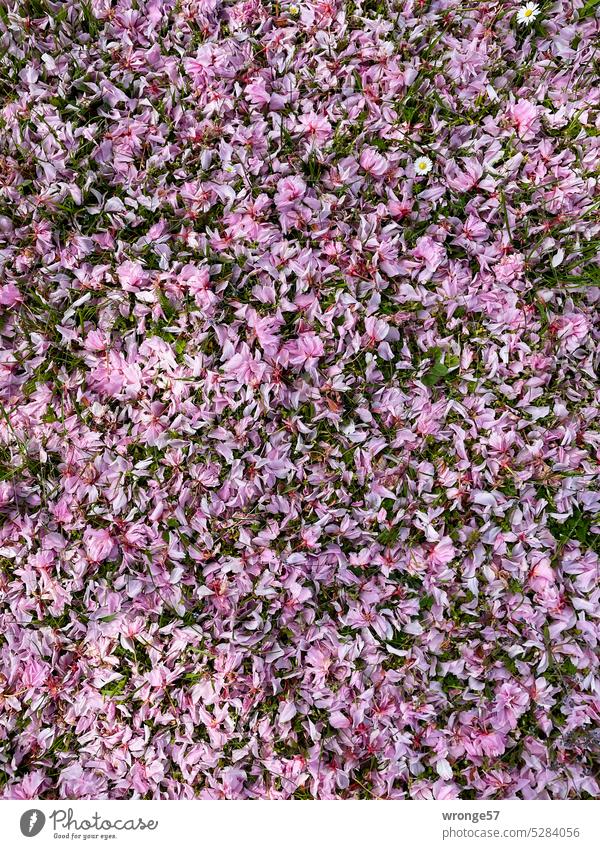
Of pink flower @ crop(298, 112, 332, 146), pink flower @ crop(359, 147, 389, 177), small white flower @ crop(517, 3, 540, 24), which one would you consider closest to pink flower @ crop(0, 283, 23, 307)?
pink flower @ crop(298, 112, 332, 146)

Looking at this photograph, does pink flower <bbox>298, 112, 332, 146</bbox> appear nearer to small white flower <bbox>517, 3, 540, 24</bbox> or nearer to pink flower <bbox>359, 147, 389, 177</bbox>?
pink flower <bbox>359, 147, 389, 177</bbox>

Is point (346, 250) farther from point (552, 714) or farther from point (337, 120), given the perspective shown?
point (552, 714)

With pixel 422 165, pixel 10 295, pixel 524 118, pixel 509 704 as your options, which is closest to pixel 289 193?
pixel 422 165

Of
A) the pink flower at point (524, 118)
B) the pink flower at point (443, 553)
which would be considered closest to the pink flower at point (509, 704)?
the pink flower at point (443, 553)

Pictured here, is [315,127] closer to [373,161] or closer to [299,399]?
[373,161]

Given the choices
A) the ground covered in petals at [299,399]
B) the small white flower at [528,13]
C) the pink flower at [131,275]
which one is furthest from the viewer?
the small white flower at [528,13]

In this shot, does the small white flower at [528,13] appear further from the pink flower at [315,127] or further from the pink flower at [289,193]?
the pink flower at [289,193]

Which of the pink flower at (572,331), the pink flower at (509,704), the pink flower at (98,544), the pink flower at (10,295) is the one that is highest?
the pink flower at (572,331)

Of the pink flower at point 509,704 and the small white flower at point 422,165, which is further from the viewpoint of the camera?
the small white flower at point 422,165
